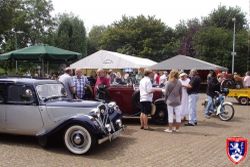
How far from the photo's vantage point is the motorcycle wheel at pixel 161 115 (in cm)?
1169

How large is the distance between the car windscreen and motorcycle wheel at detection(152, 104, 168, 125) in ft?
11.7

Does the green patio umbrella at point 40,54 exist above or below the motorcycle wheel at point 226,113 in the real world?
above

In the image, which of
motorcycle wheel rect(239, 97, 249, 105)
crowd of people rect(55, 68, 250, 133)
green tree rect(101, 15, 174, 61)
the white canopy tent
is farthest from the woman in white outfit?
green tree rect(101, 15, 174, 61)

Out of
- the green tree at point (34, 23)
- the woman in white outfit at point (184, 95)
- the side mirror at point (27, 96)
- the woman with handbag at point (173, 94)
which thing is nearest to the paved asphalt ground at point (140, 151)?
the woman with handbag at point (173, 94)

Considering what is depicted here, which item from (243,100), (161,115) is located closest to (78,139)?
(161,115)

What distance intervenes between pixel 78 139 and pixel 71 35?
5013 cm

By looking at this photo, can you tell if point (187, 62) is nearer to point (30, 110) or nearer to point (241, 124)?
point (241, 124)

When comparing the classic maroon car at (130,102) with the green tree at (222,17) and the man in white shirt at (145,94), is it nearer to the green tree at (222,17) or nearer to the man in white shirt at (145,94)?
the man in white shirt at (145,94)

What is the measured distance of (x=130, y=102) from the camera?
11.7m

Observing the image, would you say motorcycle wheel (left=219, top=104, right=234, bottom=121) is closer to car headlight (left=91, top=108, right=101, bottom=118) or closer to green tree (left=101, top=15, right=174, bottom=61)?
car headlight (left=91, top=108, right=101, bottom=118)

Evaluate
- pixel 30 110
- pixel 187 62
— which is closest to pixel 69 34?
pixel 187 62

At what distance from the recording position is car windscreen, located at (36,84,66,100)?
27.7 ft

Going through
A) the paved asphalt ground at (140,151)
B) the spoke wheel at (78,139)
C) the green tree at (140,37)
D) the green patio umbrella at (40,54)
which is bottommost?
the paved asphalt ground at (140,151)

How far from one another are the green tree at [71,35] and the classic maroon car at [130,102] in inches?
1730
